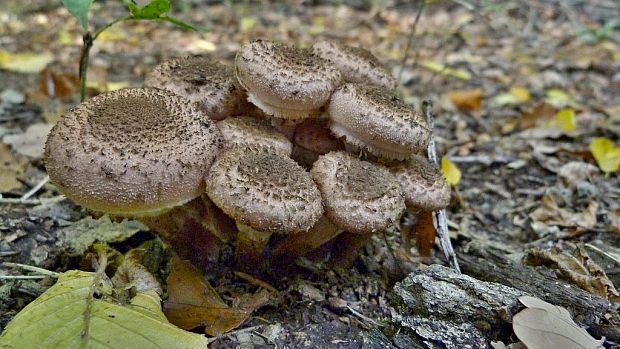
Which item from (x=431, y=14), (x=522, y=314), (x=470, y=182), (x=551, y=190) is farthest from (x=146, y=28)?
(x=522, y=314)

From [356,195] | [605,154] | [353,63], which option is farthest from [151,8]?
[605,154]

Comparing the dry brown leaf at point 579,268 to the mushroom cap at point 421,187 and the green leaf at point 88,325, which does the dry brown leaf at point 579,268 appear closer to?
the mushroom cap at point 421,187

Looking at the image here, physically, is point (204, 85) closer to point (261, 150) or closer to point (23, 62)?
point (261, 150)

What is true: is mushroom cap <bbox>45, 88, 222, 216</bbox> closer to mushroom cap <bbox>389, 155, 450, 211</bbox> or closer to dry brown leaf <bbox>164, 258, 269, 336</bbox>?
Result: dry brown leaf <bbox>164, 258, 269, 336</bbox>

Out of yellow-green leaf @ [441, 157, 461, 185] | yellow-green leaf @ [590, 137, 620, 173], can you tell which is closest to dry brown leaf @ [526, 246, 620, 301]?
yellow-green leaf @ [441, 157, 461, 185]

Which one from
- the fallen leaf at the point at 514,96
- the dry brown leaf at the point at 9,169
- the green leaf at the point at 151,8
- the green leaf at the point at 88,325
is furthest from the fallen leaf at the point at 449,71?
the green leaf at the point at 88,325

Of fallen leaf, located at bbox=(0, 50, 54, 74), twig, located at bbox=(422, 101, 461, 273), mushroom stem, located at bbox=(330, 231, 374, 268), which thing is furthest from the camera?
fallen leaf, located at bbox=(0, 50, 54, 74)
